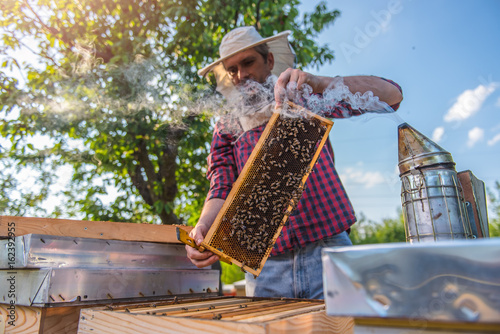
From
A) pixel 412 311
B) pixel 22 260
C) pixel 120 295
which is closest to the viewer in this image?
pixel 412 311

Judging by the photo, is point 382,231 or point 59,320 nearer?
point 59,320

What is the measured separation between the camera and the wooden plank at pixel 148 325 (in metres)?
1.08

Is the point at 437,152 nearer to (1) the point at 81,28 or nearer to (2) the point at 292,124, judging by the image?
(2) the point at 292,124

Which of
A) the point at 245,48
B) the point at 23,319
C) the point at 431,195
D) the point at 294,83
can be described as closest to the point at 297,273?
the point at 431,195

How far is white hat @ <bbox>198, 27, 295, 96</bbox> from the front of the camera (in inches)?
112

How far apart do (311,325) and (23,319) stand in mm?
1630

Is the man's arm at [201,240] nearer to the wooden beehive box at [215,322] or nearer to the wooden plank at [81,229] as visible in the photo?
the wooden plank at [81,229]

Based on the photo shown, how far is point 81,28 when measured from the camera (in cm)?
525

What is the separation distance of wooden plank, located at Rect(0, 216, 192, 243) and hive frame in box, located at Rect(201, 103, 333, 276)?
579mm

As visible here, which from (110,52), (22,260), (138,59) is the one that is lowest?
(22,260)

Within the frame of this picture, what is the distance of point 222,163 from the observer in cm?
279

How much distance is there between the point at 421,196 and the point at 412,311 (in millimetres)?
872

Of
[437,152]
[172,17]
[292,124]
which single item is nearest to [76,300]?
[292,124]

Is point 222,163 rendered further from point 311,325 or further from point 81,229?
point 311,325
